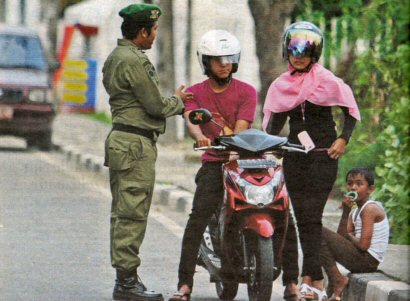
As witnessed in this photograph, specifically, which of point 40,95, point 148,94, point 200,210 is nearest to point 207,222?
point 200,210

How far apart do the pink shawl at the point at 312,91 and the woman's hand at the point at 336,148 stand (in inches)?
8.8

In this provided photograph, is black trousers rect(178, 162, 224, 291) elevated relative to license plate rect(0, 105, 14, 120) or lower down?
elevated

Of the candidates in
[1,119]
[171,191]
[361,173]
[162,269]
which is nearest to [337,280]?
[361,173]

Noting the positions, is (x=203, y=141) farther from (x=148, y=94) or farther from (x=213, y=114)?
(x=148, y=94)

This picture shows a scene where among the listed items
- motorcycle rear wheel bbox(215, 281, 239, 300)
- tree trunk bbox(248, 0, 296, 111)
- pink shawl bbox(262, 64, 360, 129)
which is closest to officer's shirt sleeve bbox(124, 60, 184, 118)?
pink shawl bbox(262, 64, 360, 129)

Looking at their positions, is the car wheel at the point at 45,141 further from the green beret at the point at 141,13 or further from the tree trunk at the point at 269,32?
the green beret at the point at 141,13

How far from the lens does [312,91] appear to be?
804 cm

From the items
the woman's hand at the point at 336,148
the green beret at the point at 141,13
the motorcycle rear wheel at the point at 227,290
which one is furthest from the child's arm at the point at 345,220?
the green beret at the point at 141,13

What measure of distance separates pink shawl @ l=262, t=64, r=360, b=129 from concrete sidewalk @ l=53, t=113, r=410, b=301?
102 cm

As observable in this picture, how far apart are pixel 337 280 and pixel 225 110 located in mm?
1273

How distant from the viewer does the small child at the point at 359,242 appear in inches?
329

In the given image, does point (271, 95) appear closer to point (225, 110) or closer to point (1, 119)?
point (225, 110)

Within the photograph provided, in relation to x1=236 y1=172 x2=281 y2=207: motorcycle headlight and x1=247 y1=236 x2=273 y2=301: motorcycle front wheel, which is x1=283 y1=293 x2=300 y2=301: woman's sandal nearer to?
x1=247 y1=236 x2=273 y2=301: motorcycle front wheel

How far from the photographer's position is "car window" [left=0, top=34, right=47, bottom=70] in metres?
21.6
